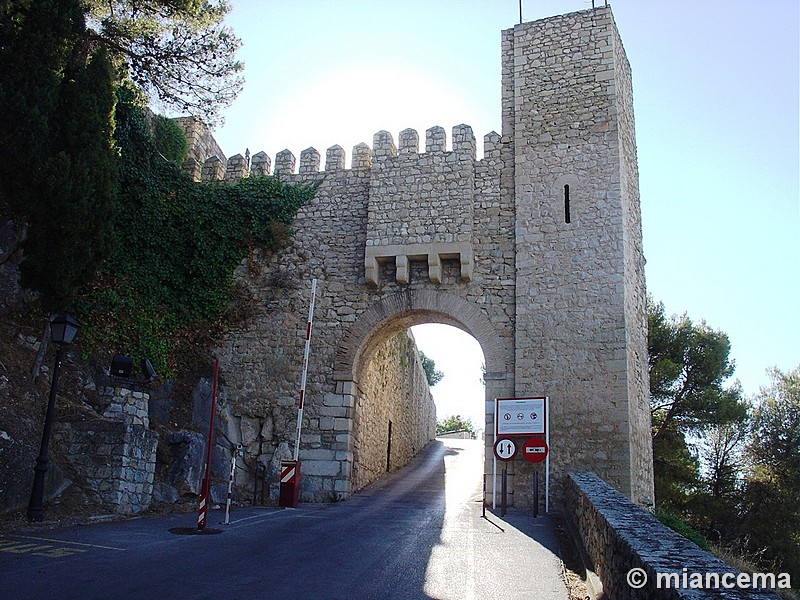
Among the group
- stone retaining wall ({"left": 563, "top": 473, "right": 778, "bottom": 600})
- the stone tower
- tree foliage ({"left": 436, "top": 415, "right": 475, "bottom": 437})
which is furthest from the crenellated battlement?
tree foliage ({"left": 436, "top": 415, "right": 475, "bottom": 437})

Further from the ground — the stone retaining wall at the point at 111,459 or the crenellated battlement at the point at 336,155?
the crenellated battlement at the point at 336,155

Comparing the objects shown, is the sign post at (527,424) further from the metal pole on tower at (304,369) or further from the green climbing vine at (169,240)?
the green climbing vine at (169,240)

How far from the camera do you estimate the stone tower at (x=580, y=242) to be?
1145 centimetres

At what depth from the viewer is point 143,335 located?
38.8 feet

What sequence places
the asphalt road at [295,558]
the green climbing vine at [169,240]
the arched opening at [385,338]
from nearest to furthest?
1. the asphalt road at [295,558]
2. the green climbing vine at [169,240]
3. the arched opening at [385,338]

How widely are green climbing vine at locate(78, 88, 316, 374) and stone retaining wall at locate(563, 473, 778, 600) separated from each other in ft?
27.7

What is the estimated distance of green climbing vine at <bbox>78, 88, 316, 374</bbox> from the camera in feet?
39.1

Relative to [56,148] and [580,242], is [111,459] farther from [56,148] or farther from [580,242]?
[580,242]

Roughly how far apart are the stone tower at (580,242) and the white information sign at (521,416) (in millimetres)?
576

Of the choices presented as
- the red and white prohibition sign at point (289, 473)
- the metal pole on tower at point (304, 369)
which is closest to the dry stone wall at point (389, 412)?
the metal pole on tower at point (304, 369)

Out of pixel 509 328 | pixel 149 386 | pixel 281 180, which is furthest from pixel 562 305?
pixel 149 386

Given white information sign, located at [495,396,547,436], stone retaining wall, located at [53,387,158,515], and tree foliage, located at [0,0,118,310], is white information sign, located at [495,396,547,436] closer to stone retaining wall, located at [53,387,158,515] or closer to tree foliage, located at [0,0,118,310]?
stone retaining wall, located at [53,387,158,515]

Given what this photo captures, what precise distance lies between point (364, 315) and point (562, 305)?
384cm

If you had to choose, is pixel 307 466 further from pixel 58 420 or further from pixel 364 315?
pixel 58 420
